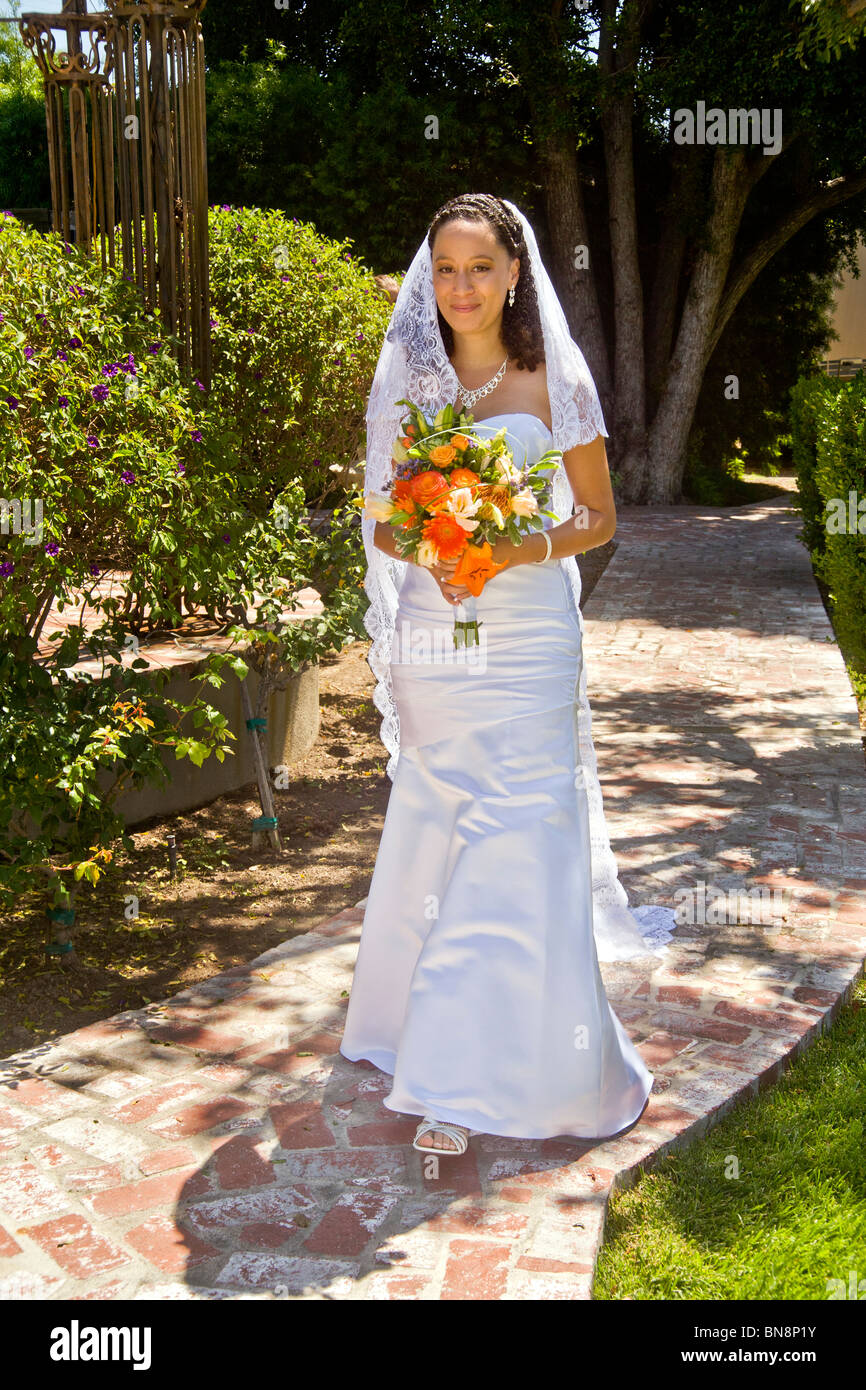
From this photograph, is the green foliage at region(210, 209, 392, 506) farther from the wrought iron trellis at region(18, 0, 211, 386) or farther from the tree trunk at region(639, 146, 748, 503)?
the tree trunk at region(639, 146, 748, 503)

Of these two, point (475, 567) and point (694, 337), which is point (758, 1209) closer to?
point (475, 567)

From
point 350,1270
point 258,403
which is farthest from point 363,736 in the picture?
point 350,1270

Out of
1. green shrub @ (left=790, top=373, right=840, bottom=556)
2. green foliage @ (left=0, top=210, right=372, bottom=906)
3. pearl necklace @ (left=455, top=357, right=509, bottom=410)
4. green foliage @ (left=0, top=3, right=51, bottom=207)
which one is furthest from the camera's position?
green foliage @ (left=0, top=3, right=51, bottom=207)

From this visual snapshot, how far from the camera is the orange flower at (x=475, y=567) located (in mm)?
3301

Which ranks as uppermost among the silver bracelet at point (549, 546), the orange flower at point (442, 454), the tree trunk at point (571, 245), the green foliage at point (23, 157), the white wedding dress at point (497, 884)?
the green foliage at point (23, 157)

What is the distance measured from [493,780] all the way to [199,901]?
7.72ft

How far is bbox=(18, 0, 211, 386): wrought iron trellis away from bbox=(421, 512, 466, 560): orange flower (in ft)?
13.0

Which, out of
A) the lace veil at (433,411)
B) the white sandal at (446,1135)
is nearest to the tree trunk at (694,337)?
the lace veil at (433,411)

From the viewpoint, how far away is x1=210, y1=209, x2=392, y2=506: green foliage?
811 cm

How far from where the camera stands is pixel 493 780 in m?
3.51

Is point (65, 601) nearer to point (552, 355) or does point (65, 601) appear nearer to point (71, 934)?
point (71, 934)

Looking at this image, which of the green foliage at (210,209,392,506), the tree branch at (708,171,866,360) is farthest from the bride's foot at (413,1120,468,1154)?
the tree branch at (708,171,866,360)

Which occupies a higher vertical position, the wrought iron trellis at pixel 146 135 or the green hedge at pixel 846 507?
the wrought iron trellis at pixel 146 135

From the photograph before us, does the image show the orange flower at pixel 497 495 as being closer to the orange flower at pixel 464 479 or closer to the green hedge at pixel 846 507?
the orange flower at pixel 464 479
